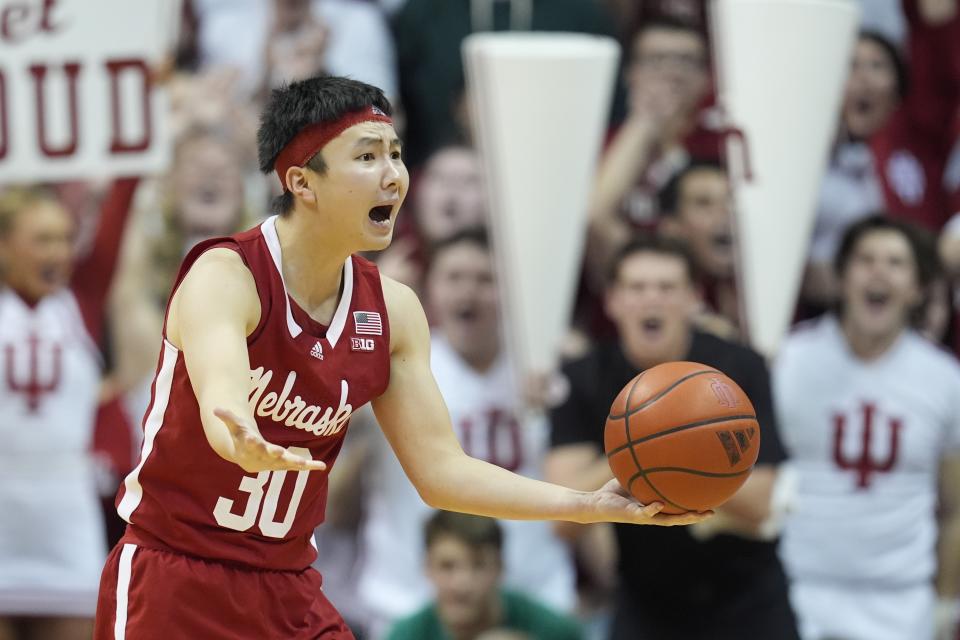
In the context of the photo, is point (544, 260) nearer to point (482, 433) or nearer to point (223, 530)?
point (482, 433)

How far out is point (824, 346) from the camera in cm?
655

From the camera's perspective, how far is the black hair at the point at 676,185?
22.5 ft

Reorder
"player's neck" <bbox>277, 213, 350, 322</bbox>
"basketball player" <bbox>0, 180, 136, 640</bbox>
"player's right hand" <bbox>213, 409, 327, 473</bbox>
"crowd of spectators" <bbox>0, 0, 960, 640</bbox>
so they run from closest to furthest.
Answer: "player's right hand" <bbox>213, 409, 327, 473</bbox> → "player's neck" <bbox>277, 213, 350, 322</bbox> → "crowd of spectators" <bbox>0, 0, 960, 640</bbox> → "basketball player" <bbox>0, 180, 136, 640</bbox>

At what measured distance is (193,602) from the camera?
144 inches

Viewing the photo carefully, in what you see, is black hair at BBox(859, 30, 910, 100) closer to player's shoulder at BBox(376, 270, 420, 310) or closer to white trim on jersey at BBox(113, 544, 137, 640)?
player's shoulder at BBox(376, 270, 420, 310)

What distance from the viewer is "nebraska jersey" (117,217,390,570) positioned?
3.56 metres

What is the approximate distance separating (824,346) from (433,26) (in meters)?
2.33

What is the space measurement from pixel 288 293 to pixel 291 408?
0.82ft

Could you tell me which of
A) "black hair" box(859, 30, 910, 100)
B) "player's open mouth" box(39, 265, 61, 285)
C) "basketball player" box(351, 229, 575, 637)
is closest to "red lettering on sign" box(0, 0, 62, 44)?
"player's open mouth" box(39, 265, 61, 285)

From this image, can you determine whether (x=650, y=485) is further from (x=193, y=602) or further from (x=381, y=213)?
(x=193, y=602)

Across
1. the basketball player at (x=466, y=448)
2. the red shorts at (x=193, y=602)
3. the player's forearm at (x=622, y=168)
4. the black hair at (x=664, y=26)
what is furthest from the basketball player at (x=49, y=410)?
the red shorts at (x=193, y=602)

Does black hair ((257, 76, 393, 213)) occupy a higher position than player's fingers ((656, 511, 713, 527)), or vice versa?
black hair ((257, 76, 393, 213))

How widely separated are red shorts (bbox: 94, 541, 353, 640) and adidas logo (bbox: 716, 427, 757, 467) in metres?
0.99

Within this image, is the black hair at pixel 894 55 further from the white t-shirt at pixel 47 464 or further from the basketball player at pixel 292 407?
the basketball player at pixel 292 407
